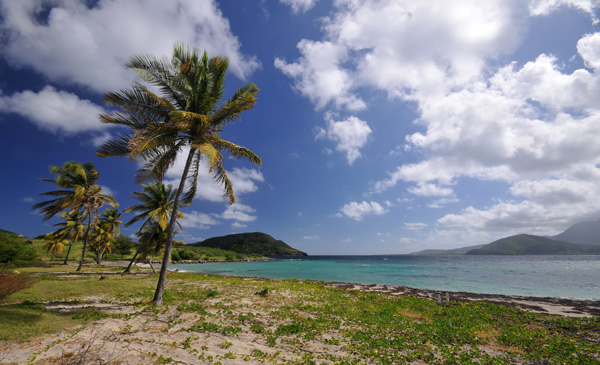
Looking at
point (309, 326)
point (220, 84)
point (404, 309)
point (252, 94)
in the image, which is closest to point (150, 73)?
point (220, 84)

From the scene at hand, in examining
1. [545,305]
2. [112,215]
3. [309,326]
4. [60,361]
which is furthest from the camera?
[112,215]

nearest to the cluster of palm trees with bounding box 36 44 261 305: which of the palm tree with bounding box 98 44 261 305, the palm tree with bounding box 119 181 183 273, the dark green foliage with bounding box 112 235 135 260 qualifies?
the palm tree with bounding box 98 44 261 305

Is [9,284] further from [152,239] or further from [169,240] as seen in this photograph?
[152,239]

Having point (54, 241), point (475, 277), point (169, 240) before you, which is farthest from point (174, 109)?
point (475, 277)

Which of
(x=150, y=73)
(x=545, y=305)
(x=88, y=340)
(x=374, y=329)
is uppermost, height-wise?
(x=150, y=73)

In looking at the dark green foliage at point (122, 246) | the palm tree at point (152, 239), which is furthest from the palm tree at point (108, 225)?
the dark green foliage at point (122, 246)

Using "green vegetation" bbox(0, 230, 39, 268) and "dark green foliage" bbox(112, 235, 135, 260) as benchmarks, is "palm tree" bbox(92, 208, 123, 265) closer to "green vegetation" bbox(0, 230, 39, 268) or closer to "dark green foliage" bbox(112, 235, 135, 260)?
"green vegetation" bbox(0, 230, 39, 268)

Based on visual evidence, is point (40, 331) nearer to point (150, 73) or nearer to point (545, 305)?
point (150, 73)

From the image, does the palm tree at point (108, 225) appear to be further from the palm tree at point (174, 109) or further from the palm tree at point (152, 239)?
the palm tree at point (174, 109)

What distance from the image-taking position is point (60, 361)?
5.87 meters

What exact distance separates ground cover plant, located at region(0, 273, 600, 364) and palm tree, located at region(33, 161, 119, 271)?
17.6 meters

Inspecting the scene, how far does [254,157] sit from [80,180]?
91.8ft

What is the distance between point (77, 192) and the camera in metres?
28.8

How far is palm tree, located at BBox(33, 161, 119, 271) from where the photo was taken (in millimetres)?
28719
